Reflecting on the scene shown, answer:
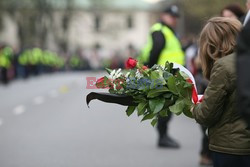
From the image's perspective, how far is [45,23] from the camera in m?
75.4

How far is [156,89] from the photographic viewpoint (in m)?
4.42

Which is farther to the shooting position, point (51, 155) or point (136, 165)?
point (51, 155)

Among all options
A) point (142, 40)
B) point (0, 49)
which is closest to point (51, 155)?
point (0, 49)

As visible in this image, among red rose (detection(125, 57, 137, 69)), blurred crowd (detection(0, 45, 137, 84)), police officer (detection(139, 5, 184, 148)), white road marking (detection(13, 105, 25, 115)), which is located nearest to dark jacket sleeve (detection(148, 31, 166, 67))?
police officer (detection(139, 5, 184, 148))

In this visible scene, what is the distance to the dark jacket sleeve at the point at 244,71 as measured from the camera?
2.75m

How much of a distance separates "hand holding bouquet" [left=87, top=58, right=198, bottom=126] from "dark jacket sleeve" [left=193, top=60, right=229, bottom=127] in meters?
0.26

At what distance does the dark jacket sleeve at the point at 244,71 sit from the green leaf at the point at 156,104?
160 centimetres

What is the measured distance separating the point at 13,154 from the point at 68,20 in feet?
249

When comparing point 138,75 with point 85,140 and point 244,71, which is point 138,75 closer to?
point 244,71

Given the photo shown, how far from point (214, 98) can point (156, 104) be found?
0.53 m

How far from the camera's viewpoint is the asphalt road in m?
8.67

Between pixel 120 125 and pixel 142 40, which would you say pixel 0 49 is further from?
pixel 142 40

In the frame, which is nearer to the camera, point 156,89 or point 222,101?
point 222,101

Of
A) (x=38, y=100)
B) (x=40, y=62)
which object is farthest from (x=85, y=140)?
(x=40, y=62)
